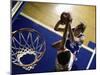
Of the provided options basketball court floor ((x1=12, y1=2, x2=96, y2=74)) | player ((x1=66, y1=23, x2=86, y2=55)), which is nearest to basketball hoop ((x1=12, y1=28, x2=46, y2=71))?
basketball court floor ((x1=12, y1=2, x2=96, y2=74))

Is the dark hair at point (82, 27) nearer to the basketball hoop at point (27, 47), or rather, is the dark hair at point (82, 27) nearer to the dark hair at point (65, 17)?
the dark hair at point (65, 17)

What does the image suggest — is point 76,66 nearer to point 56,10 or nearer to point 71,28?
point 71,28

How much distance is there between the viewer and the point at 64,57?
2.08 meters

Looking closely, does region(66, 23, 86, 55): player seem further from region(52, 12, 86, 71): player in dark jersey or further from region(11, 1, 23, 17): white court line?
region(11, 1, 23, 17): white court line

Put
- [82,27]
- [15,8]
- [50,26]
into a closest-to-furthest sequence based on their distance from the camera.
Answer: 1. [15,8]
2. [50,26]
3. [82,27]

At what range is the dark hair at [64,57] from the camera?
2.06m

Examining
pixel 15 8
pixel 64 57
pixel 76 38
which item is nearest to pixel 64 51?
pixel 64 57

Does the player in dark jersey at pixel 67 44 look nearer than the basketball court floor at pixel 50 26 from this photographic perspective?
No

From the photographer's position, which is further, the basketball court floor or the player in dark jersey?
the player in dark jersey

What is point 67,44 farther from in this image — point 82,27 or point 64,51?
point 82,27

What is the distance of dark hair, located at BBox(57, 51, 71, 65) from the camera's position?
206 cm

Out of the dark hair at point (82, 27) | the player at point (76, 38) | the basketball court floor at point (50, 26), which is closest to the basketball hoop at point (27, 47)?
the basketball court floor at point (50, 26)

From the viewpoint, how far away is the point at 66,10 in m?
2.09

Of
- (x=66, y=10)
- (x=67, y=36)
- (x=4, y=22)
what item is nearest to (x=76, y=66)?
(x=67, y=36)
